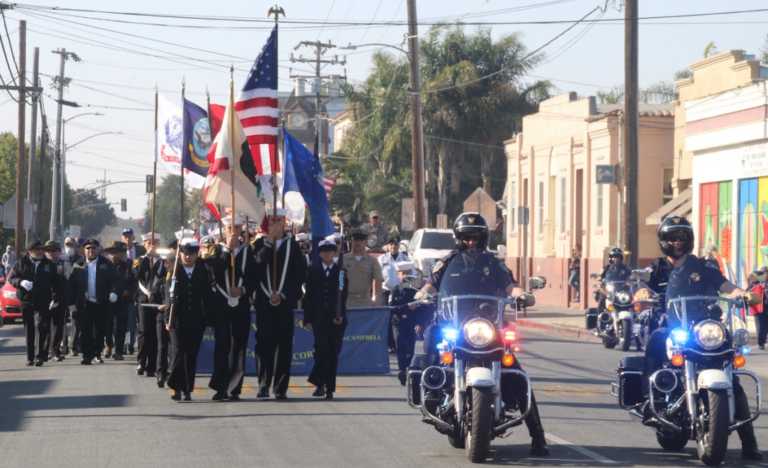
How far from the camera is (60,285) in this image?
2142cm

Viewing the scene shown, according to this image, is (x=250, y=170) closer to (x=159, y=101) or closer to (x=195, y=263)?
(x=195, y=263)

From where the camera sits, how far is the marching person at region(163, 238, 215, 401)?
51.6 ft

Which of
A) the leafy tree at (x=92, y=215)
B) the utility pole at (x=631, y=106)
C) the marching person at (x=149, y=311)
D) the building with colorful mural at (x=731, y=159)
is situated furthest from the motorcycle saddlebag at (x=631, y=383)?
the leafy tree at (x=92, y=215)

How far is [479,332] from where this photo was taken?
416 inches

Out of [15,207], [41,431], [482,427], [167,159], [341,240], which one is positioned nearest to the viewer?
[482,427]

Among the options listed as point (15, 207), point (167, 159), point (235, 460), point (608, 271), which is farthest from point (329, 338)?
point (15, 207)

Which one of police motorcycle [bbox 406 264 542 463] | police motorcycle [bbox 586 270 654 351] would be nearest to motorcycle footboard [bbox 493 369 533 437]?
police motorcycle [bbox 406 264 542 463]

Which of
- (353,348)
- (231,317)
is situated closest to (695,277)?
(231,317)

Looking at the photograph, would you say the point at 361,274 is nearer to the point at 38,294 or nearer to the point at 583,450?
the point at 38,294

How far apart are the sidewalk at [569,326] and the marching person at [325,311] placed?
835 centimetres

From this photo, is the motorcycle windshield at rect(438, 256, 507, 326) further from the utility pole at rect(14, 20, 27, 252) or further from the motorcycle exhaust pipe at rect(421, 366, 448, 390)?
the utility pole at rect(14, 20, 27, 252)

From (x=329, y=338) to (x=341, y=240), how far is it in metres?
3.79

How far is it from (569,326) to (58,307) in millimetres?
15292

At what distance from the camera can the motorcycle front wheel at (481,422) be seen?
1034 cm
